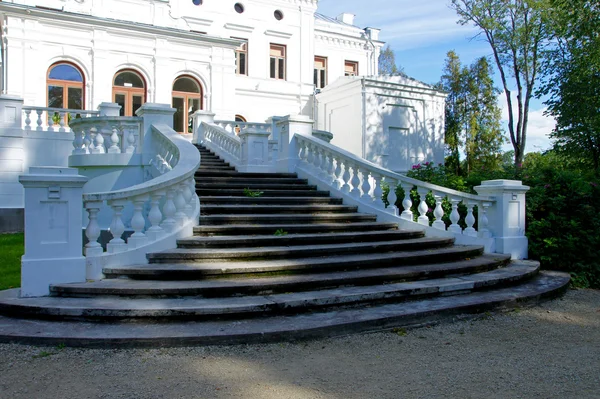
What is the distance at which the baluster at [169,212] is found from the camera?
21.2 ft

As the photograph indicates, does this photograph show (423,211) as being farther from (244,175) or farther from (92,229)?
(92,229)

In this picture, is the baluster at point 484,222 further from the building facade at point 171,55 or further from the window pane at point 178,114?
the window pane at point 178,114

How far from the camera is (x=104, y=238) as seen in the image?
888 centimetres

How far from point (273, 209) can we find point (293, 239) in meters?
1.46

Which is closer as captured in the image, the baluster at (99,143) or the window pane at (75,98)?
the baluster at (99,143)

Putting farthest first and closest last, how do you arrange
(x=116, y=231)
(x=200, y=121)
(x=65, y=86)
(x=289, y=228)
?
(x=65, y=86) < (x=200, y=121) < (x=289, y=228) < (x=116, y=231)

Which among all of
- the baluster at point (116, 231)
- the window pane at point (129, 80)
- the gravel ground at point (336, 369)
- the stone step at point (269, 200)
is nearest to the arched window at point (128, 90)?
the window pane at point (129, 80)

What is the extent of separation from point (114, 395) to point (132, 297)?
1.79m

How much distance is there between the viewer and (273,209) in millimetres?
8375

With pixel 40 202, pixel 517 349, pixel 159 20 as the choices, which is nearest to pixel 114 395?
pixel 40 202

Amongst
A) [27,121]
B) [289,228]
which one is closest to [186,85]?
[27,121]

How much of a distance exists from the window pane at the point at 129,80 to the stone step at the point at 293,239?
1522 cm

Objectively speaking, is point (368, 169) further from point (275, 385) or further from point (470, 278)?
point (275, 385)

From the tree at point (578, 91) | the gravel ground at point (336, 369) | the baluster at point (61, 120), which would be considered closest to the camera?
the gravel ground at point (336, 369)
